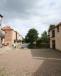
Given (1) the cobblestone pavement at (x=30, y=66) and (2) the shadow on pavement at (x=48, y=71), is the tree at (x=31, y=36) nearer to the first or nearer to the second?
(1) the cobblestone pavement at (x=30, y=66)

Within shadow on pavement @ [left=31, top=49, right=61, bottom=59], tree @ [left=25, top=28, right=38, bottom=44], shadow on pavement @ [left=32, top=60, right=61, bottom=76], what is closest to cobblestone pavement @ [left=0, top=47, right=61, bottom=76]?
shadow on pavement @ [left=32, top=60, right=61, bottom=76]

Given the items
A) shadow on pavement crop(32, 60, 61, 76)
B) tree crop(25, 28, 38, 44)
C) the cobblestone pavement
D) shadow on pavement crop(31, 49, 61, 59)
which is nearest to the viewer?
shadow on pavement crop(32, 60, 61, 76)

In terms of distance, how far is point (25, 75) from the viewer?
31.3ft

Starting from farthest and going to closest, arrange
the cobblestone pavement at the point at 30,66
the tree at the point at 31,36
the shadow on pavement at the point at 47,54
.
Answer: the tree at the point at 31,36 → the shadow on pavement at the point at 47,54 → the cobblestone pavement at the point at 30,66

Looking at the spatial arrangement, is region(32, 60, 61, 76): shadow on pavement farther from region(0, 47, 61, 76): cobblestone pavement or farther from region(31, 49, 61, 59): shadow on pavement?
region(31, 49, 61, 59): shadow on pavement

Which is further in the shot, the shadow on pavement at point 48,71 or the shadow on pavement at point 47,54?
the shadow on pavement at point 47,54

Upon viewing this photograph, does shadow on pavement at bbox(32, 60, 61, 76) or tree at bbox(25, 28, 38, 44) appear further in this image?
tree at bbox(25, 28, 38, 44)

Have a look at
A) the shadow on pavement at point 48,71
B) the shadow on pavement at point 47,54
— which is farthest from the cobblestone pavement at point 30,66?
the shadow on pavement at point 47,54

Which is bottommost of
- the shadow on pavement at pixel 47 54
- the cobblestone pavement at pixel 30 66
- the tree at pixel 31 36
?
the shadow on pavement at pixel 47 54

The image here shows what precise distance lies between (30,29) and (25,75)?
55255 mm

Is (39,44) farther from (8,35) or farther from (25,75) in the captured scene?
(25,75)

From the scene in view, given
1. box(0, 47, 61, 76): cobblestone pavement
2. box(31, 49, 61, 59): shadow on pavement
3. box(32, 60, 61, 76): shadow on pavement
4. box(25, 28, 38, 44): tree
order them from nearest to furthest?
box(32, 60, 61, 76): shadow on pavement < box(0, 47, 61, 76): cobblestone pavement < box(31, 49, 61, 59): shadow on pavement < box(25, 28, 38, 44): tree

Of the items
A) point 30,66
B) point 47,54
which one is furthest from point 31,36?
point 30,66

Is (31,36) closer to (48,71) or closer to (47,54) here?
(47,54)
